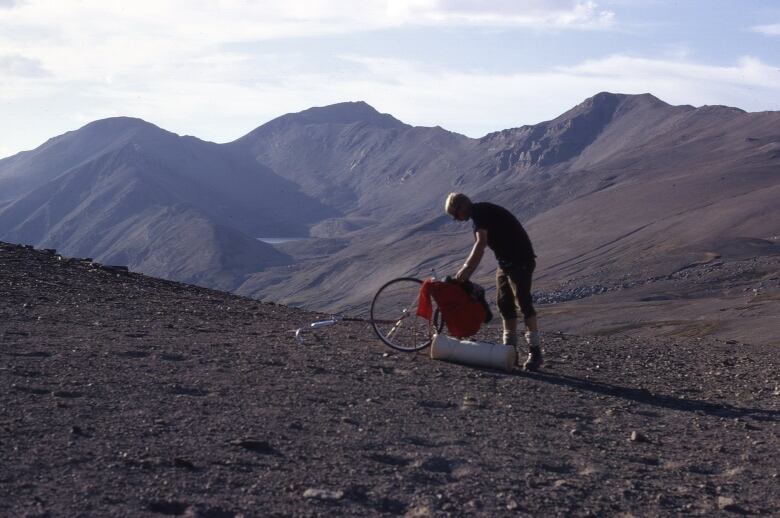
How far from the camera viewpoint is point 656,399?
30.0 feet

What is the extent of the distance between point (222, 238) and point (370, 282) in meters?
47.8

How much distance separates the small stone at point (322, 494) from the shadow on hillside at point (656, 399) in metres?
3.90

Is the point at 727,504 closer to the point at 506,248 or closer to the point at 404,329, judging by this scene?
the point at 506,248

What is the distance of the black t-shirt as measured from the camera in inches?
377

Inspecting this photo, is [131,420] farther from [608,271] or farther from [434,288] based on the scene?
[608,271]

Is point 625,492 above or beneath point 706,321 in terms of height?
above

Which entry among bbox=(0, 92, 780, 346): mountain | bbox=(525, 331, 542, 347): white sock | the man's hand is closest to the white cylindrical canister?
bbox=(525, 331, 542, 347): white sock

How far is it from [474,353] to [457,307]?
66cm

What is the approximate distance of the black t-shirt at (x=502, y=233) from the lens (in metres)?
9.59

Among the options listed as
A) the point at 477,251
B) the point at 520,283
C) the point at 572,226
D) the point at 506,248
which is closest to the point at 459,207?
the point at 477,251

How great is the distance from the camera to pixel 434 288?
1010 cm

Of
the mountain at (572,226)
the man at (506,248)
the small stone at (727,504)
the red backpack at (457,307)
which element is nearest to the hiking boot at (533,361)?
the man at (506,248)

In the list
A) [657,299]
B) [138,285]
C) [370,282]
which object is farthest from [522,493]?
[370,282]

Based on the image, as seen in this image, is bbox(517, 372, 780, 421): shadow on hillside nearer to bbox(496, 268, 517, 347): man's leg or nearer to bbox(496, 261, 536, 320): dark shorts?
bbox(496, 268, 517, 347): man's leg
